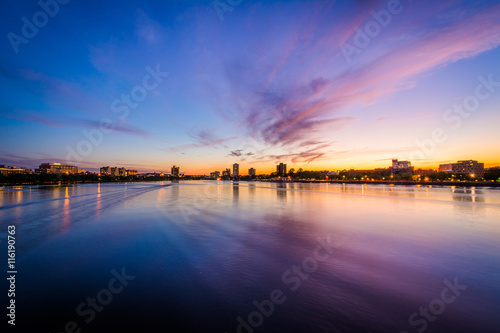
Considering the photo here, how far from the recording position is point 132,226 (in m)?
15.0

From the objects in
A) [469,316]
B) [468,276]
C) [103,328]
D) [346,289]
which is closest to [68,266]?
[103,328]

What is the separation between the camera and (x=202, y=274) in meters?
7.44

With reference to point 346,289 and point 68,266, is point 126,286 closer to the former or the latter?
point 68,266

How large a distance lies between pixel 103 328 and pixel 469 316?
9.08m

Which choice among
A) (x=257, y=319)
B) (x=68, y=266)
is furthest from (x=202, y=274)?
(x=68, y=266)

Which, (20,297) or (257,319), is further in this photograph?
(20,297)

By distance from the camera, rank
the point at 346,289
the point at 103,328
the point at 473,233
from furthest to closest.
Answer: the point at 473,233
the point at 346,289
the point at 103,328

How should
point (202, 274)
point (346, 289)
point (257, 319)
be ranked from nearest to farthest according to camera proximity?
1. point (257, 319)
2. point (346, 289)
3. point (202, 274)

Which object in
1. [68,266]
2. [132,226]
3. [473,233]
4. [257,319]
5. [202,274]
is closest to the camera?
[257,319]

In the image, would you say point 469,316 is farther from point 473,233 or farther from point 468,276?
point 473,233

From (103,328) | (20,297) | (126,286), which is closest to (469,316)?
(103,328)

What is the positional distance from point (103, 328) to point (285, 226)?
12.0 meters

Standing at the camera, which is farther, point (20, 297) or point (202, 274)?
point (202, 274)

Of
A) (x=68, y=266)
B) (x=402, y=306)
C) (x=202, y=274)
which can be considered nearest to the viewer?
(x=402, y=306)
